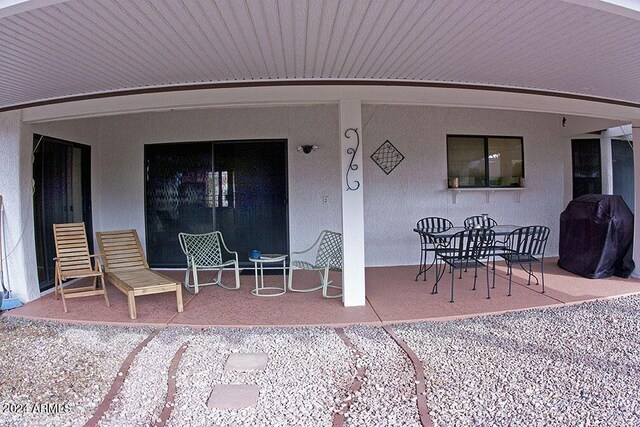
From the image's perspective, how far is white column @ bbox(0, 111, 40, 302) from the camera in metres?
4.40

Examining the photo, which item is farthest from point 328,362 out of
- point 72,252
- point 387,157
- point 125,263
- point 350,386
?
point 387,157

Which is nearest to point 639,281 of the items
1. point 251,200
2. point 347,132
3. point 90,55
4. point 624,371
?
point 624,371

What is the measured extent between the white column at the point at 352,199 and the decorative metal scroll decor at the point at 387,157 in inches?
85.8

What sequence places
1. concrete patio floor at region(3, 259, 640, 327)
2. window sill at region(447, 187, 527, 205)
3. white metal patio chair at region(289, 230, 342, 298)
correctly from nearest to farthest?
concrete patio floor at region(3, 259, 640, 327)
white metal patio chair at region(289, 230, 342, 298)
window sill at region(447, 187, 527, 205)

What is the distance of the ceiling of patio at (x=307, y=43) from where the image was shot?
234cm

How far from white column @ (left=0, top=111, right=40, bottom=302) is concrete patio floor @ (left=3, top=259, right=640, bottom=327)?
381mm

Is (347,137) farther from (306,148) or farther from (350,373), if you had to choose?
(350,373)

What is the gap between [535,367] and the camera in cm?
264

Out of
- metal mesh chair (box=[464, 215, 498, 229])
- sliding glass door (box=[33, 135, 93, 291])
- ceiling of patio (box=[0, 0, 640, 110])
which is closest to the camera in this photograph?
ceiling of patio (box=[0, 0, 640, 110])

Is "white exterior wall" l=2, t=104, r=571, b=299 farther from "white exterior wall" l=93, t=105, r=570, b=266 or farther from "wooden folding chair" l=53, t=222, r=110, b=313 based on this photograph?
"wooden folding chair" l=53, t=222, r=110, b=313

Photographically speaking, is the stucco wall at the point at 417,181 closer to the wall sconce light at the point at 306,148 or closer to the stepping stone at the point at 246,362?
the wall sconce light at the point at 306,148

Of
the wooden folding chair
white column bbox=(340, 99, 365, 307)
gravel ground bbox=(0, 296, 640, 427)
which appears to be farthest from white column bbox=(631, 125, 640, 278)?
the wooden folding chair

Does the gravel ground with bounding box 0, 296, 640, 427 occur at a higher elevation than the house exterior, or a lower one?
lower

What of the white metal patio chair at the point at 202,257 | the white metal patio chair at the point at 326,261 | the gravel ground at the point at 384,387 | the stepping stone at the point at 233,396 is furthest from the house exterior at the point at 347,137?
the stepping stone at the point at 233,396
